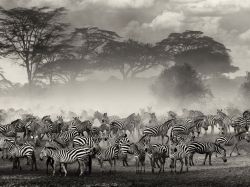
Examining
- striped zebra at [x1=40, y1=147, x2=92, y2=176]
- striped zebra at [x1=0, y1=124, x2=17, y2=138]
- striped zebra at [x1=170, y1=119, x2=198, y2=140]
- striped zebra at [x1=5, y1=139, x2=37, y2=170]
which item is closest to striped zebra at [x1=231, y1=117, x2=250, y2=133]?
striped zebra at [x1=170, y1=119, x2=198, y2=140]

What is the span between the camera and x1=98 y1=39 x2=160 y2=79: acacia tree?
56.9m

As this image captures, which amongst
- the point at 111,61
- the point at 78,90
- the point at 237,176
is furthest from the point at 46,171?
the point at 78,90

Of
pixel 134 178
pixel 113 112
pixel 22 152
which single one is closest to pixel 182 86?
pixel 113 112

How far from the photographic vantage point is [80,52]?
183 feet


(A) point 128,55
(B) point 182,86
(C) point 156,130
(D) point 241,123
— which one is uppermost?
(A) point 128,55

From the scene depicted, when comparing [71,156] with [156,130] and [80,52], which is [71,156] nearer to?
[156,130]

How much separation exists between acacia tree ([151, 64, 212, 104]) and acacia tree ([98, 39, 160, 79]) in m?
5.56

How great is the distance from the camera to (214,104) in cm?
5109

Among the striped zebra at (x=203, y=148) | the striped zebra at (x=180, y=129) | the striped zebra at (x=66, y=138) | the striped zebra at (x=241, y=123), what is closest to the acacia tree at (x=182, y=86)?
the striped zebra at (x=241, y=123)

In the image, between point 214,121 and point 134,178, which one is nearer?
point 134,178

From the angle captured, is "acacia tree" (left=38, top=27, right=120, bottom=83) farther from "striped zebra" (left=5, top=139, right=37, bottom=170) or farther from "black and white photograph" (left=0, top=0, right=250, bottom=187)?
"striped zebra" (left=5, top=139, right=37, bottom=170)

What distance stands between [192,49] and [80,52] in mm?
12788

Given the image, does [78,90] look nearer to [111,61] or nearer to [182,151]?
[111,61]

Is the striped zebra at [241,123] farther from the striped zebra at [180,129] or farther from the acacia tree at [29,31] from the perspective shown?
the acacia tree at [29,31]
